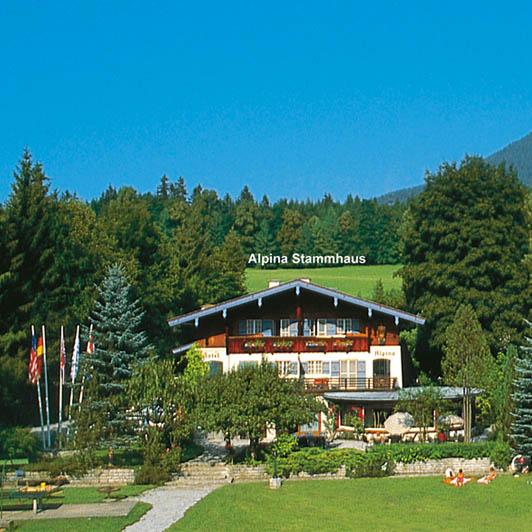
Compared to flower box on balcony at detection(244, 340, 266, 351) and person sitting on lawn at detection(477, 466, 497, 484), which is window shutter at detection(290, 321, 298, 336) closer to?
flower box on balcony at detection(244, 340, 266, 351)

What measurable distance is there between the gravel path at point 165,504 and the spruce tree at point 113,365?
4476 millimetres

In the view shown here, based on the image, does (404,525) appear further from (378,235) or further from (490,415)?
(378,235)

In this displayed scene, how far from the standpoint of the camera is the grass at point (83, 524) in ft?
83.7

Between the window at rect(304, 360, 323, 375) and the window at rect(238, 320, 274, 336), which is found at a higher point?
the window at rect(238, 320, 274, 336)

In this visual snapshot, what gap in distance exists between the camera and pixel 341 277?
117m

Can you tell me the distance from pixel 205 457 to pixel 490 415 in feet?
43.6

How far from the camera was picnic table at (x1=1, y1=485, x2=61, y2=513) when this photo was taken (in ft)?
96.4

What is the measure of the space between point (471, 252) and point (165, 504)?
2768 cm

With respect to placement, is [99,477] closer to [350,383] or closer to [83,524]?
[83,524]

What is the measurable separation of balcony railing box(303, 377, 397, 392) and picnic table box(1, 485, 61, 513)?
60.1 feet

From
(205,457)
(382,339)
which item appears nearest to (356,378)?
(382,339)

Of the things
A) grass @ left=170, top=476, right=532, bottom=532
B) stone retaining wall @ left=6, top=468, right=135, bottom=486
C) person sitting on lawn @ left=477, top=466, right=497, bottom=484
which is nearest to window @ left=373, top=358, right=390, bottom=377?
grass @ left=170, top=476, right=532, bottom=532

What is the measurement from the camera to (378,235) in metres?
140

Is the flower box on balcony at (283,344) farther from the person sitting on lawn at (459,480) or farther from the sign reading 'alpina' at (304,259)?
the sign reading 'alpina' at (304,259)
